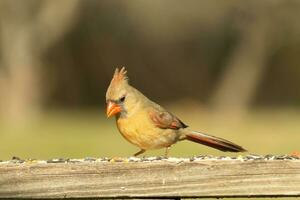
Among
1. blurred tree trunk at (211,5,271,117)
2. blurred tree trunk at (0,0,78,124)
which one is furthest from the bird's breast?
blurred tree trunk at (211,5,271,117)

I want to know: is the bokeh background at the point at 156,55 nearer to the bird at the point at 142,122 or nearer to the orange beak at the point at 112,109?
the bird at the point at 142,122

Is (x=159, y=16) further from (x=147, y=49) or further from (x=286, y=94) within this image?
(x=286, y=94)

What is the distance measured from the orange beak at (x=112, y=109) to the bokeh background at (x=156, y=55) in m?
15.9

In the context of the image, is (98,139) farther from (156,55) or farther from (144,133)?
(156,55)

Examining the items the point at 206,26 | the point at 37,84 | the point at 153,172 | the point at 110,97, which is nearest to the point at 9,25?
the point at 37,84

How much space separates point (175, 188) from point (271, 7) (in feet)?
71.3

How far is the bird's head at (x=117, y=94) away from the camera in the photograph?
174 inches

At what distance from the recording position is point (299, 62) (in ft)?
91.5

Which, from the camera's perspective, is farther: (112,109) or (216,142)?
(112,109)

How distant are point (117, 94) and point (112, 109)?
80mm

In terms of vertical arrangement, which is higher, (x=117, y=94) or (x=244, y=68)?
(x=244, y=68)

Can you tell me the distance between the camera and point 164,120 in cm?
498

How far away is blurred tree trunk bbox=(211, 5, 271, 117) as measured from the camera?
82.8 ft

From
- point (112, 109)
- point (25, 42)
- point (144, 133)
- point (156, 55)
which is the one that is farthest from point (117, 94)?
point (156, 55)
